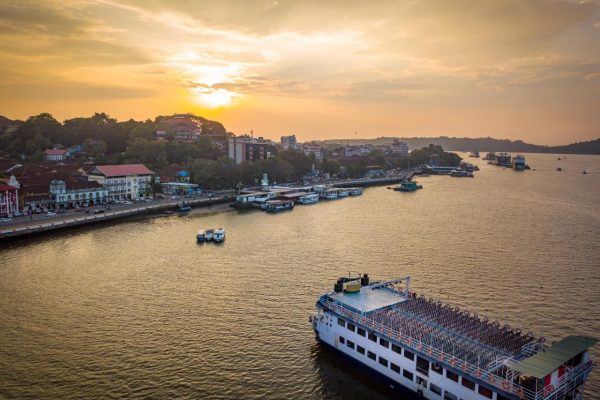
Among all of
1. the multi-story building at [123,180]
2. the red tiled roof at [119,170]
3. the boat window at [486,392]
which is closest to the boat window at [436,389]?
the boat window at [486,392]

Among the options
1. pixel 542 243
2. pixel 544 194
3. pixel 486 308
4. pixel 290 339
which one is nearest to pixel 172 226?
pixel 290 339

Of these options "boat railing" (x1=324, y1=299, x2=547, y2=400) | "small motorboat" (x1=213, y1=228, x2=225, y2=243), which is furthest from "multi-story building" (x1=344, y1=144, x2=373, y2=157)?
"boat railing" (x1=324, y1=299, x2=547, y2=400)

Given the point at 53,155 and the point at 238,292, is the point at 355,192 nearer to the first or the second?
the point at 53,155

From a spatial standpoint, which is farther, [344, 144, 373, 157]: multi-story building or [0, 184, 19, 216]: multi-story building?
[344, 144, 373, 157]: multi-story building

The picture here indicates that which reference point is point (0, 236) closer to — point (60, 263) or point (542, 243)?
point (60, 263)

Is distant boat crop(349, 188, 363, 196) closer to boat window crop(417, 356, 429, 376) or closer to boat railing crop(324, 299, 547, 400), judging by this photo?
boat railing crop(324, 299, 547, 400)

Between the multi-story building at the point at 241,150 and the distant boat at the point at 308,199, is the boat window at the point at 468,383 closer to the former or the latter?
the distant boat at the point at 308,199

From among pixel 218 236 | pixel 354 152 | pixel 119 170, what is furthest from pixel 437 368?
pixel 354 152
